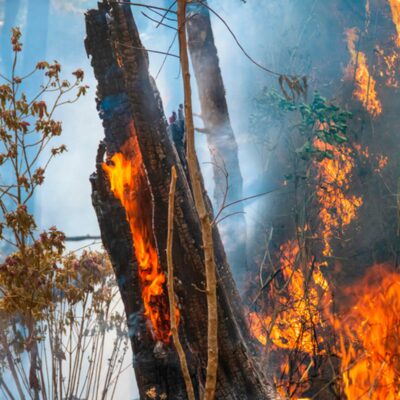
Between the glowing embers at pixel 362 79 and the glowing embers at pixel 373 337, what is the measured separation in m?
2.48

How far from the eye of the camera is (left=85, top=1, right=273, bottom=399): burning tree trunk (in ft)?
11.4

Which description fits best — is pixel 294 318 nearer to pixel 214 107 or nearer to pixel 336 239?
pixel 336 239

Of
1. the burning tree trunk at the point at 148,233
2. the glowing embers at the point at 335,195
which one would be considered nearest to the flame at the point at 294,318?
the glowing embers at the point at 335,195

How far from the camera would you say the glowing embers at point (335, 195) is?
23.7 feet

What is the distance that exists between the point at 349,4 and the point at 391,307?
5138mm

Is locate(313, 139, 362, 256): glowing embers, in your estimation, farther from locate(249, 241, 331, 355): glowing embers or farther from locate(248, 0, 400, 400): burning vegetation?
locate(249, 241, 331, 355): glowing embers

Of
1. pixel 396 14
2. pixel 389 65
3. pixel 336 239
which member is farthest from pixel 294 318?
pixel 396 14

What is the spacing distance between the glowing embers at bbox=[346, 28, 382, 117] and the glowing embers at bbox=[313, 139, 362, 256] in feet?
2.62

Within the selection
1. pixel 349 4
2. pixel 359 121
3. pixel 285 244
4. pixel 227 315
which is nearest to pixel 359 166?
pixel 359 121

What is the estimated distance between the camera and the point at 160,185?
3.56 meters

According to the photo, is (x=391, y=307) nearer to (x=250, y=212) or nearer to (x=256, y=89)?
(x=250, y=212)

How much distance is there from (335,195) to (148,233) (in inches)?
168

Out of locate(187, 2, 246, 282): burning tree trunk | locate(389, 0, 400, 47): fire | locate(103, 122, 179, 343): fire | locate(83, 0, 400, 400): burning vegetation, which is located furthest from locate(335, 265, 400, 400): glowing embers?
locate(389, 0, 400, 47): fire

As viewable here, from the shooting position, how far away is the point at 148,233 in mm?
3789
